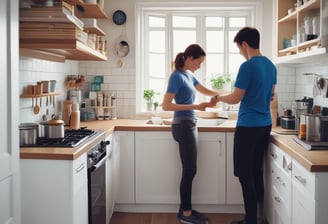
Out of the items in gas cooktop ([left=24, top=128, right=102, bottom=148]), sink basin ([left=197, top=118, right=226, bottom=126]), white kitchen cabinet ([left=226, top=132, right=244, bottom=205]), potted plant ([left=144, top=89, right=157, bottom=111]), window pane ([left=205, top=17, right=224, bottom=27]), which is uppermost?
window pane ([left=205, top=17, right=224, bottom=27])

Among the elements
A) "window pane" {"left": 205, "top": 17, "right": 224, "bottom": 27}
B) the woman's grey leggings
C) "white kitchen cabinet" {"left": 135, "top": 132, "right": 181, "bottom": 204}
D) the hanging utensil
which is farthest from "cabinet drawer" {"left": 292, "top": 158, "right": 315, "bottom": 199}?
"window pane" {"left": 205, "top": 17, "right": 224, "bottom": 27}

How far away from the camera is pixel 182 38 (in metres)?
4.42

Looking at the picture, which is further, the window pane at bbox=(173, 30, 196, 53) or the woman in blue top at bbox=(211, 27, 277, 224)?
the window pane at bbox=(173, 30, 196, 53)

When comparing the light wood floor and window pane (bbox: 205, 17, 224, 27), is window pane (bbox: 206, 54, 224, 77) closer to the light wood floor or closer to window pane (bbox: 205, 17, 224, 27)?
window pane (bbox: 205, 17, 224, 27)

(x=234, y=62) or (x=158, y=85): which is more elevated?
(x=234, y=62)

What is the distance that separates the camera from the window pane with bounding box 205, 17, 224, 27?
4414 millimetres

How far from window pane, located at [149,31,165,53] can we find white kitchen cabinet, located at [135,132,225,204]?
3.94 ft

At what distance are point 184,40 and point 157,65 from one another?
1.32 feet

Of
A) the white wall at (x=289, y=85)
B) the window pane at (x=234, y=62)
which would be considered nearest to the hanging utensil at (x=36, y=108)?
the window pane at (x=234, y=62)

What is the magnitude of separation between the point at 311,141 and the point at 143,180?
→ 164 centimetres

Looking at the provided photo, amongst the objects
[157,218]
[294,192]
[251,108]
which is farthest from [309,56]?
[157,218]

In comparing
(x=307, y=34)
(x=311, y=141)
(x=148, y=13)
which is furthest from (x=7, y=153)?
(x=148, y=13)

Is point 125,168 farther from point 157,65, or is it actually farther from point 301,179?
point 301,179

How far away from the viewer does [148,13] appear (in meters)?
4.37
